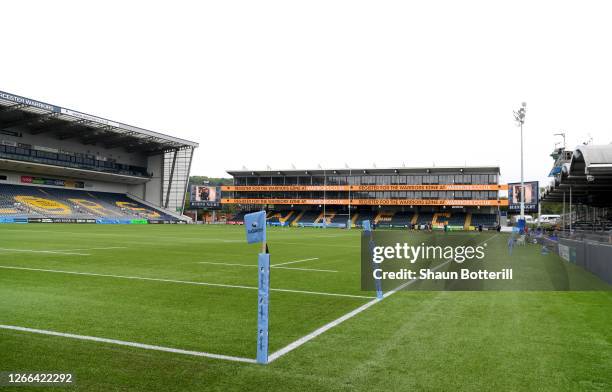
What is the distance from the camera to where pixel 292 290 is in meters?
10.8

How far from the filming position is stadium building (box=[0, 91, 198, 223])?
207ft

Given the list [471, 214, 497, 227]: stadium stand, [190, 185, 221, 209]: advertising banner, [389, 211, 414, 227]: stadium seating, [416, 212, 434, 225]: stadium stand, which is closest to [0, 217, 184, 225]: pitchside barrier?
[190, 185, 221, 209]: advertising banner

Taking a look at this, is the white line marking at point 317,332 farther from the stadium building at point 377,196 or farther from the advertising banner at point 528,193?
the stadium building at point 377,196

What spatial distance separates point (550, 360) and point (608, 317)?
3613 millimetres

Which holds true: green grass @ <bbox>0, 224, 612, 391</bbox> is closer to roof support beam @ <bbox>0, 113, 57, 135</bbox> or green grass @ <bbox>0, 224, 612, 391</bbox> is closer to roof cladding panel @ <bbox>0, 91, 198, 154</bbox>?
roof cladding panel @ <bbox>0, 91, 198, 154</bbox>

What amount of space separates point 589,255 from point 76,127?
72168 millimetres

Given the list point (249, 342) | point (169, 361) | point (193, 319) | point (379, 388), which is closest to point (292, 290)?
point (193, 319)

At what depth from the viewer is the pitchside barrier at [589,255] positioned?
43.7 ft

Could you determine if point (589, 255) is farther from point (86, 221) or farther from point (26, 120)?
point (26, 120)

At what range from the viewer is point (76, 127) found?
7038 centimetres

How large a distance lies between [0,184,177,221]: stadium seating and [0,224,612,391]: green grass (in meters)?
58.6

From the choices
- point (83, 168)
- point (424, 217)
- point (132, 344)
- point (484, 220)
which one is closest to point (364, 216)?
point (424, 217)

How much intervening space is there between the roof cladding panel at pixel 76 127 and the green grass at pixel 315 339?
186ft

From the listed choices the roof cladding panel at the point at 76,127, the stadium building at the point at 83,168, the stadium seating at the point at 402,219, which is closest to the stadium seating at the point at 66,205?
the stadium building at the point at 83,168
